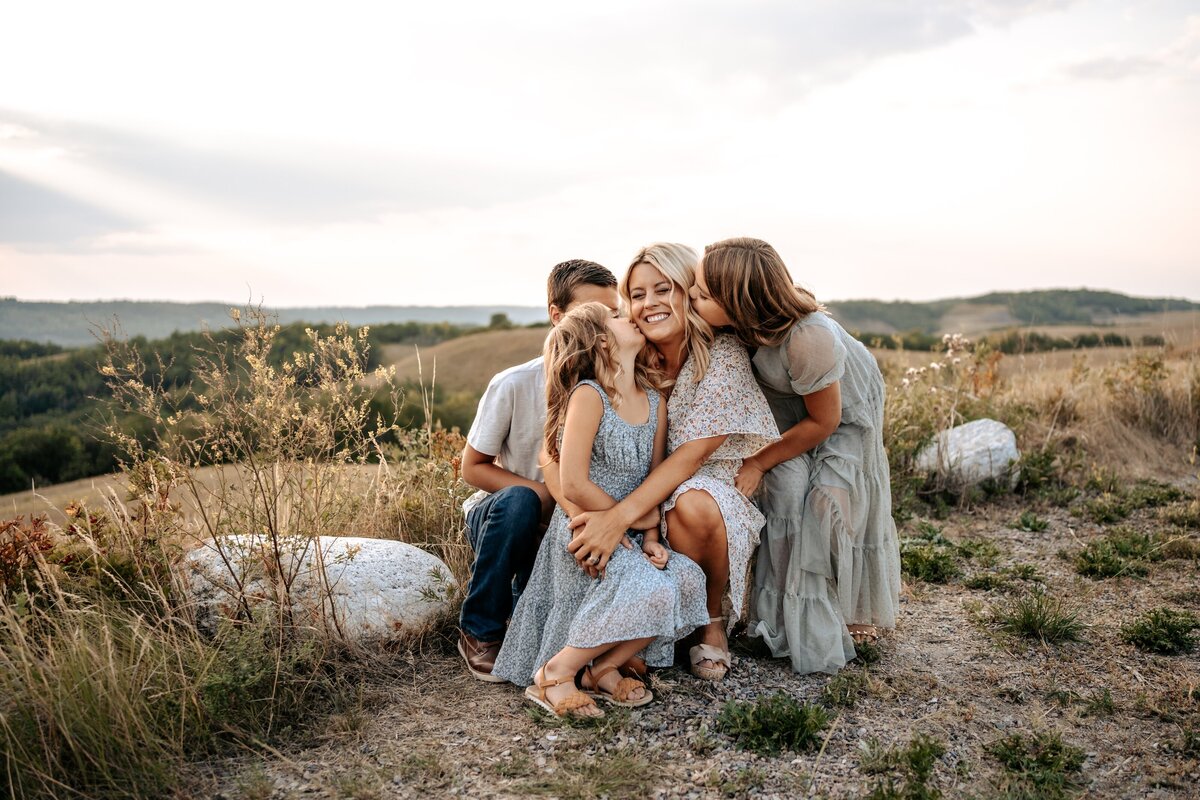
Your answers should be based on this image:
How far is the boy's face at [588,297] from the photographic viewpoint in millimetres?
3531

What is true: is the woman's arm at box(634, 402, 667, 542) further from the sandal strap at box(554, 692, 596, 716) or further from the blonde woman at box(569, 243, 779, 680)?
the sandal strap at box(554, 692, 596, 716)

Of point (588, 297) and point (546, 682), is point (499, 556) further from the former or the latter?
point (588, 297)

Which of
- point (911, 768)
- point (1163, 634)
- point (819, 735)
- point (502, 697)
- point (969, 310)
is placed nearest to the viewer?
point (911, 768)

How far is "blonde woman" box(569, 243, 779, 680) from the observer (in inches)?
128

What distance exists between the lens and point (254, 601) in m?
3.31

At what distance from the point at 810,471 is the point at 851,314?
41.1m

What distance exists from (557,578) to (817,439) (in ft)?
4.09

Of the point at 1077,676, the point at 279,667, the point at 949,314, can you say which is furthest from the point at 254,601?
the point at 949,314

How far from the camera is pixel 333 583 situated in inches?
138

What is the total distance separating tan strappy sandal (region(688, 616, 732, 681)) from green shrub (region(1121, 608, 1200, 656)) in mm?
1894

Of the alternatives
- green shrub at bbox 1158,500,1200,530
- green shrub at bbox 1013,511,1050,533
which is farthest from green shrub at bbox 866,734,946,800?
green shrub at bbox 1158,500,1200,530

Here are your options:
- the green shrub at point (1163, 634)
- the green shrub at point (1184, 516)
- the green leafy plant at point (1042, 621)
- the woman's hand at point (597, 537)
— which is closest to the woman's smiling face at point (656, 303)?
the woman's hand at point (597, 537)

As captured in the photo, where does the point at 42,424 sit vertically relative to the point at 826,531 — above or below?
below

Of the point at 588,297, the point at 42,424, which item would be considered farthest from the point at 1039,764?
the point at 42,424
